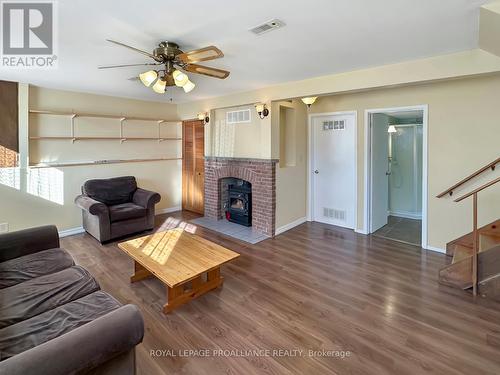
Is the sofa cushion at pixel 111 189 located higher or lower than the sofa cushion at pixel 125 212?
higher

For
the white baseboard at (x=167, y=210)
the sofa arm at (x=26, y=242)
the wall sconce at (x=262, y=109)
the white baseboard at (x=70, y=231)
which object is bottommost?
the white baseboard at (x=70, y=231)

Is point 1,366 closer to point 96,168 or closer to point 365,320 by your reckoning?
point 365,320

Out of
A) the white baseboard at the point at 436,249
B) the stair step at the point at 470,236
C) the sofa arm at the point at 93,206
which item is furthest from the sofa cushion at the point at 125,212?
the stair step at the point at 470,236

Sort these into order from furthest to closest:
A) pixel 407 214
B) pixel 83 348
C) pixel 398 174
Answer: pixel 398 174, pixel 407 214, pixel 83 348

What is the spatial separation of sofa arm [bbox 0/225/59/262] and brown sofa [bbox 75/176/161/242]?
127 cm

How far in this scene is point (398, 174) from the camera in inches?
222

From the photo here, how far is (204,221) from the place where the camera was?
523 cm

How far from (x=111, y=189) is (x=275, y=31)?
Answer: 3.76 m

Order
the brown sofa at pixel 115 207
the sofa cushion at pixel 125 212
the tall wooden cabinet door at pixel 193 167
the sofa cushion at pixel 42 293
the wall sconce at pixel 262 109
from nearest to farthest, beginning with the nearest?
the sofa cushion at pixel 42 293, the brown sofa at pixel 115 207, the sofa cushion at pixel 125 212, the wall sconce at pixel 262 109, the tall wooden cabinet door at pixel 193 167

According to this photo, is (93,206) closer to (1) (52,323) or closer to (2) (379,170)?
(1) (52,323)

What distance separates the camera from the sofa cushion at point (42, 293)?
169 cm

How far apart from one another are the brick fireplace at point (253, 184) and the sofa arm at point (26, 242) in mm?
2844

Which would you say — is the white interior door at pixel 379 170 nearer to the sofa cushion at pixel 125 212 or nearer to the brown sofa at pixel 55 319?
the sofa cushion at pixel 125 212

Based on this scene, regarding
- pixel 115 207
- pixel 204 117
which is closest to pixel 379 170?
pixel 204 117
